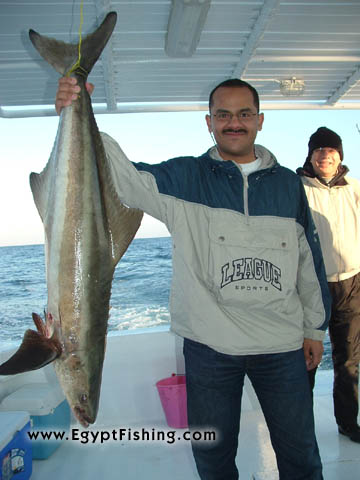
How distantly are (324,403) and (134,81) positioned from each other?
142 inches

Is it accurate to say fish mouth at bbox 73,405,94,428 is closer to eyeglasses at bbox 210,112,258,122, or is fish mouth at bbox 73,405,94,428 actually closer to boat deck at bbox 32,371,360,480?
eyeglasses at bbox 210,112,258,122

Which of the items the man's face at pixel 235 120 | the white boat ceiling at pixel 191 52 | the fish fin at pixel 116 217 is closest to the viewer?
the fish fin at pixel 116 217

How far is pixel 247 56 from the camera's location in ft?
12.7

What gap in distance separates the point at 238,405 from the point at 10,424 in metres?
1.48

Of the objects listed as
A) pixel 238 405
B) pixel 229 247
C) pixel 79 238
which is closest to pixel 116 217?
pixel 79 238

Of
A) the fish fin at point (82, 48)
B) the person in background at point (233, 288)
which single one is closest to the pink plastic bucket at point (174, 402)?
the person in background at point (233, 288)

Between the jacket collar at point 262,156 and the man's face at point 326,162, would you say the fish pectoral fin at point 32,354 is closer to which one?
the jacket collar at point 262,156

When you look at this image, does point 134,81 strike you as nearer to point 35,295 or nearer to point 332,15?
point 332,15

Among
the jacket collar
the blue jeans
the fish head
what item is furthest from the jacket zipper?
the fish head

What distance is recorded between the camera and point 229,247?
189 centimetres

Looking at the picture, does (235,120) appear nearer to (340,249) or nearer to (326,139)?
(326,139)

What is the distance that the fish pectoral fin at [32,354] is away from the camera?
1342 mm

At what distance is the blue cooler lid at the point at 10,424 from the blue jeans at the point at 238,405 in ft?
3.95

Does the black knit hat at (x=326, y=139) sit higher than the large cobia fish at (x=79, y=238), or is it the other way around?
the black knit hat at (x=326, y=139)
